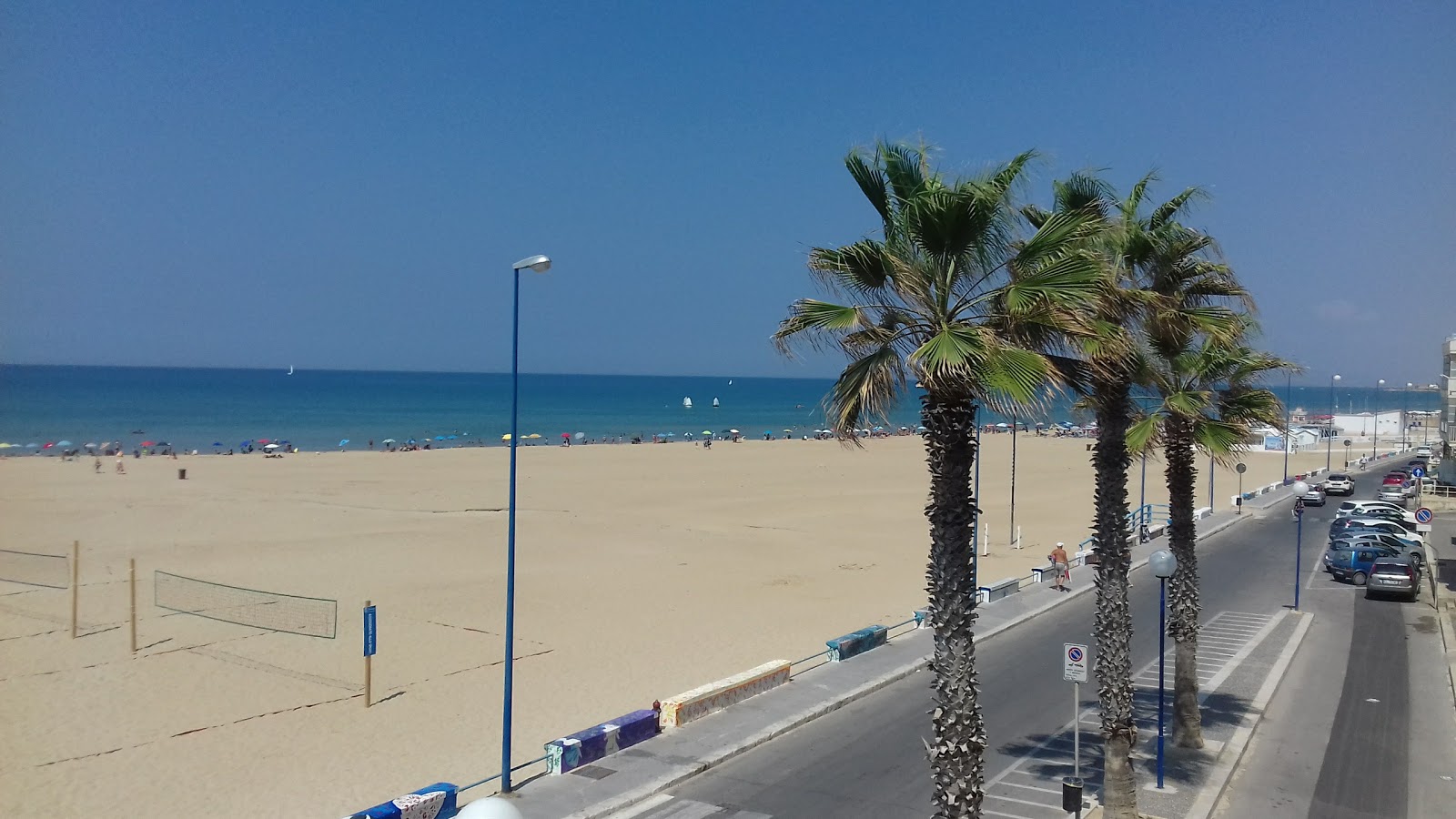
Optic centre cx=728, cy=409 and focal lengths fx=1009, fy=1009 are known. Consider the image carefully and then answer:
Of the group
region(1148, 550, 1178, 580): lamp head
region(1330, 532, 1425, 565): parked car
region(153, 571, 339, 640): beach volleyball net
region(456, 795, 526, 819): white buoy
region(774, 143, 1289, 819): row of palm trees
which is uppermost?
region(774, 143, 1289, 819): row of palm trees

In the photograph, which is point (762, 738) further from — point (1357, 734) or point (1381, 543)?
point (1381, 543)

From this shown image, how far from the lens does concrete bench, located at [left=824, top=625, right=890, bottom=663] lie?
20172mm

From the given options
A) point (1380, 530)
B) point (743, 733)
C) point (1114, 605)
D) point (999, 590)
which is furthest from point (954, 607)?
point (1380, 530)

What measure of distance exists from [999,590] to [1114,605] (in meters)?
14.8

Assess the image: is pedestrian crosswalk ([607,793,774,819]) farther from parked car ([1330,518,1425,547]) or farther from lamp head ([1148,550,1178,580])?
parked car ([1330,518,1425,547])

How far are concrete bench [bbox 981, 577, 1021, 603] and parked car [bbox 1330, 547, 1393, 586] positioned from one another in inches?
418

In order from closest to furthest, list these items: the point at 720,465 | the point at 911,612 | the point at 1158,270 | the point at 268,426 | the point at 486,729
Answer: the point at 1158,270
the point at 486,729
the point at 911,612
the point at 720,465
the point at 268,426

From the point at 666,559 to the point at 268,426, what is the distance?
3379 inches

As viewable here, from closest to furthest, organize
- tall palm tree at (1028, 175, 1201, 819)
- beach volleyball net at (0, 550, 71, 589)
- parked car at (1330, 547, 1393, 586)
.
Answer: tall palm tree at (1028, 175, 1201, 819), beach volleyball net at (0, 550, 71, 589), parked car at (1330, 547, 1393, 586)

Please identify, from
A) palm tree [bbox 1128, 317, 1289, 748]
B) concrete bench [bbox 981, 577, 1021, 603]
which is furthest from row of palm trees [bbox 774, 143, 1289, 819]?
concrete bench [bbox 981, 577, 1021, 603]

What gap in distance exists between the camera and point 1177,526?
47.3ft

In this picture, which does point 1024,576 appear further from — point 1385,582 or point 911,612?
point 1385,582

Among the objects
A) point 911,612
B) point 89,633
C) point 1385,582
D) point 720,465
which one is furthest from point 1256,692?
point 720,465

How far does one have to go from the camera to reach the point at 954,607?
7.89 m
